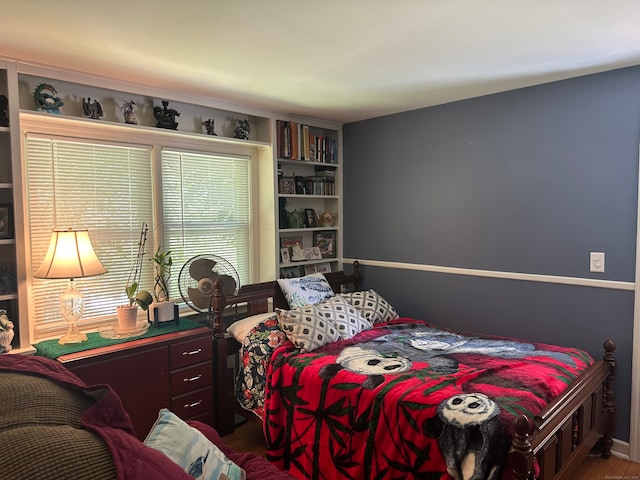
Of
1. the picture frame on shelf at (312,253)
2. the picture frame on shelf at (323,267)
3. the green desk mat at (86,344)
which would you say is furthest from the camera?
the picture frame on shelf at (323,267)

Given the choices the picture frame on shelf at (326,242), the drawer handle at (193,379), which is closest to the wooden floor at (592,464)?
the drawer handle at (193,379)

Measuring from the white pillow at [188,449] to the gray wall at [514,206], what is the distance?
2432mm

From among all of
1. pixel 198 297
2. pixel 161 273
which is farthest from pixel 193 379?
pixel 161 273

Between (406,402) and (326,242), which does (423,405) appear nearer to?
(406,402)

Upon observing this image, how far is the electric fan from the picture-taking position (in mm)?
3150

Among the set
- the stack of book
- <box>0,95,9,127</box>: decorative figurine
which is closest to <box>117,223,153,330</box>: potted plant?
<box>0,95,9,127</box>: decorative figurine

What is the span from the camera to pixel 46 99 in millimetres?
2676

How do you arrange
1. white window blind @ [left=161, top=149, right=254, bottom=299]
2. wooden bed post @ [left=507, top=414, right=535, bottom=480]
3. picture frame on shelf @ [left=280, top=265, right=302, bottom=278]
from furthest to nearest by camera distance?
picture frame on shelf @ [left=280, top=265, right=302, bottom=278]
white window blind @ [left=161, top=149, right=254, bottom=299]
wooden bed post @ [left=507, top=414, right=535, bottom=480]

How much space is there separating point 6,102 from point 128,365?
1.61 metres

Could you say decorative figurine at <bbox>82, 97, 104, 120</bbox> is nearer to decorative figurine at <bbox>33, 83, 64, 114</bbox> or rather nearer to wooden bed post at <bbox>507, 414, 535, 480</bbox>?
decorative figurine at <bbox>33, 83, 64, 114</bbox>

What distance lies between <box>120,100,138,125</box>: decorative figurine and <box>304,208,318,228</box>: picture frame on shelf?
5.47 ft

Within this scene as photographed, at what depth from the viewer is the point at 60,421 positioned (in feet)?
3.27

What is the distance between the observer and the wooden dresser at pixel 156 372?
2498mm

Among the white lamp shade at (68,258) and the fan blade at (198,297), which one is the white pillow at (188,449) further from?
the fan blade at (198,297)
